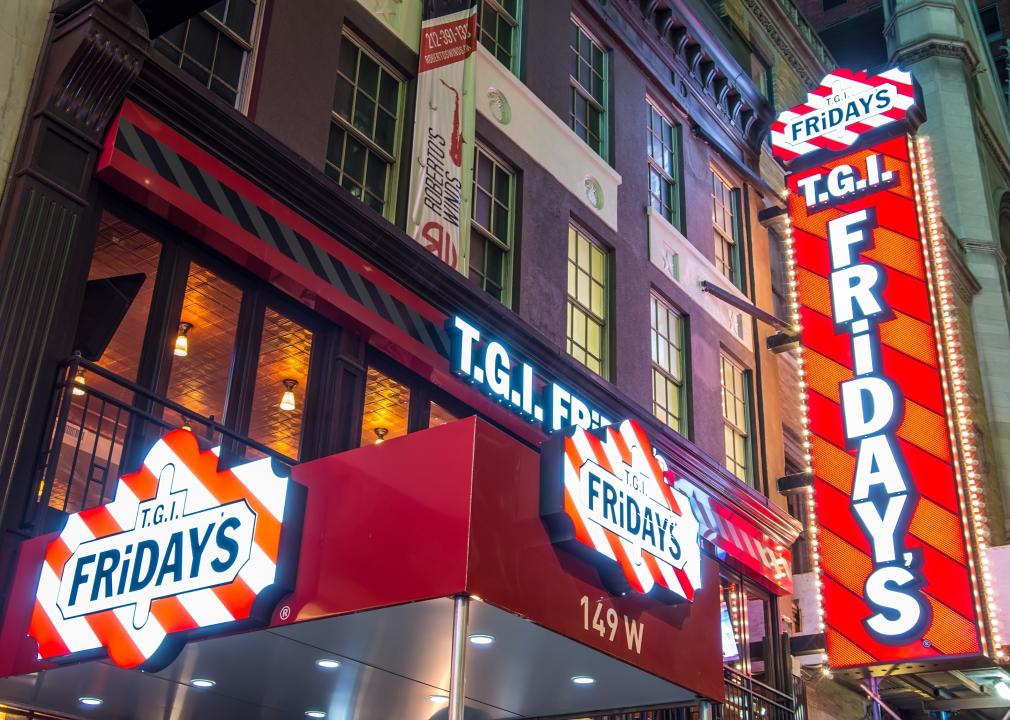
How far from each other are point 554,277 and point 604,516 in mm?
8310

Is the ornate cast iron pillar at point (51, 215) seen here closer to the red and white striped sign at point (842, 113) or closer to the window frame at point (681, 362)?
the window frame at point (681, 362)

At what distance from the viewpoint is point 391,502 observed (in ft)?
25.3

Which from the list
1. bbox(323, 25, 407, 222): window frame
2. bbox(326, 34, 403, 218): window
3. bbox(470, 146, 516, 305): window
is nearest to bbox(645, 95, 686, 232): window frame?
bbox(470, 146, 516, 305): window

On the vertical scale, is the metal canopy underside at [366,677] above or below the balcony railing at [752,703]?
below

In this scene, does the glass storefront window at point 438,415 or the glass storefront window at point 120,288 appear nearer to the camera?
the glass storefront window at point 120,288

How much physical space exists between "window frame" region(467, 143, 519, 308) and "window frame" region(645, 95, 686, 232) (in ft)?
13.7

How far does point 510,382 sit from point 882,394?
675 cm

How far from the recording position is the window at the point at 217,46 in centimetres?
1191

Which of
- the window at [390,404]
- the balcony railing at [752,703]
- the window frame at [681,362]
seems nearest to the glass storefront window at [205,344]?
the window at [390,404]

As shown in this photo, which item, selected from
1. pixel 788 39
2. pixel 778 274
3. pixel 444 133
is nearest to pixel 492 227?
pixel 444 133

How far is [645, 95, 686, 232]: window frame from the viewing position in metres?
20.3

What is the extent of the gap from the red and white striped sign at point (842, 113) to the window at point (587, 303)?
17.5 feet

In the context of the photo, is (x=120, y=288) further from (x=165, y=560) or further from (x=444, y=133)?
(x=444, y=133)

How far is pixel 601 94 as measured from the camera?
19328 mm
